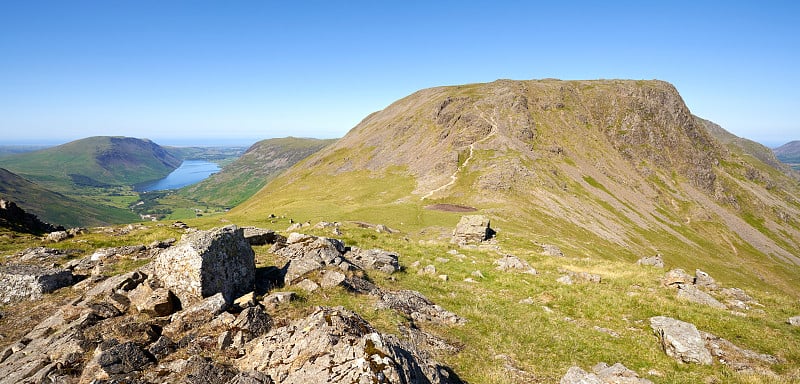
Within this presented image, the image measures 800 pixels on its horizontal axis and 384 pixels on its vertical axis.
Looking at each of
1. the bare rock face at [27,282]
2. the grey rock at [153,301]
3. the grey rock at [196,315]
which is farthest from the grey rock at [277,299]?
the bare rock face at [27,282]

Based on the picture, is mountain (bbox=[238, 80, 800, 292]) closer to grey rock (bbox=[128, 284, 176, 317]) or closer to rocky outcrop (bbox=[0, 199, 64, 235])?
rocky outcrop (bbox=[0, 199, 64, 235])

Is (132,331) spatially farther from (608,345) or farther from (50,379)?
(608,345)

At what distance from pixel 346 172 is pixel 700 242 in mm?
121417

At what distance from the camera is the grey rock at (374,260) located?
2561 cm

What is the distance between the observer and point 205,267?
1501 cm

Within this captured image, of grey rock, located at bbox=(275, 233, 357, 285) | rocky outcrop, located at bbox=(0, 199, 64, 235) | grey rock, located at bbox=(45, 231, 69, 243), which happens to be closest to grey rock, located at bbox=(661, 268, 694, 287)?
grey rock, located at bbox=(275, 233, 357, 285)

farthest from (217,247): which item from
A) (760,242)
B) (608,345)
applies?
(760,242)

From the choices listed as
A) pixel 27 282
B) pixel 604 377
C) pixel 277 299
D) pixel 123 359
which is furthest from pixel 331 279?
pixel 27 282

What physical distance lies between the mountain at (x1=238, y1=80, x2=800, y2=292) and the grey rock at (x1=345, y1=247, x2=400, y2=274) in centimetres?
3311

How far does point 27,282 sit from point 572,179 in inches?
4658

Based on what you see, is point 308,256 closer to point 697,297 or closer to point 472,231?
point 697,297

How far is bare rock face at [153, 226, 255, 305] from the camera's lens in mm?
14945

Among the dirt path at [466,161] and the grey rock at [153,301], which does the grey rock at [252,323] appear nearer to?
the grey rock at [153,301]

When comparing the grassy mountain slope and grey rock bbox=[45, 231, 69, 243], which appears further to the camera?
grey rock bbox=[45, 231, 69, 243]
